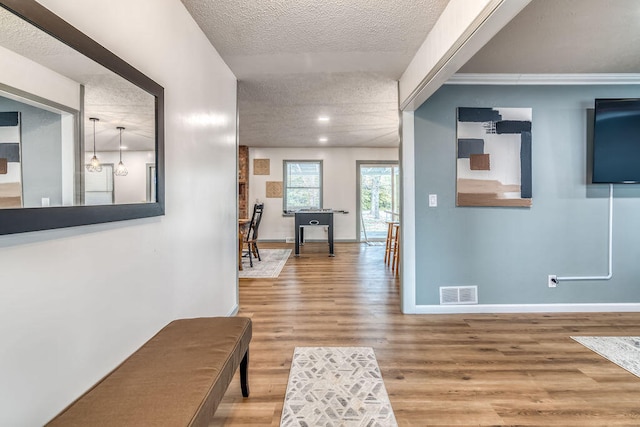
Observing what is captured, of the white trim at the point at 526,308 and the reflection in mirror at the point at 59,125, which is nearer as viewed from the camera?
the reflection in mirror at the point at 59,125

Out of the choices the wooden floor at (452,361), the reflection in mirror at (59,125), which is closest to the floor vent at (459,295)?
the wooden floor at (452,361)

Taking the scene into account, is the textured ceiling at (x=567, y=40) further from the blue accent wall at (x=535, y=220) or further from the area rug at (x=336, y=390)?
the area rug at (x=336, y=390)

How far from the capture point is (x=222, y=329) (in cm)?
148

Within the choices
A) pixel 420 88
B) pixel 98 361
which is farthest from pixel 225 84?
pixel 98 361

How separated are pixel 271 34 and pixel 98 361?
2189 mm

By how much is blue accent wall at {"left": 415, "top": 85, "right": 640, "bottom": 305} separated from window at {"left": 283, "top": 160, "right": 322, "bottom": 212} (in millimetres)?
4442

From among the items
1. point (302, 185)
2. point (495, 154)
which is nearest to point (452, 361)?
point (495, 154)

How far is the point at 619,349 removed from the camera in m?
2.18

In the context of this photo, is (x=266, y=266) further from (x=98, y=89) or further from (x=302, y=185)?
(x=98, y=89)

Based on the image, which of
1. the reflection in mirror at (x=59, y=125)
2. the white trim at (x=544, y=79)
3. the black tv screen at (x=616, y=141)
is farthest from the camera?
the white trim at (x=544, y=79)

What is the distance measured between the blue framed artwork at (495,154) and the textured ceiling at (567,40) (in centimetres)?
42

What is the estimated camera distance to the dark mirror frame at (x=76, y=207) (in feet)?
2.64

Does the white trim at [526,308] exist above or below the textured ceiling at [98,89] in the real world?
below

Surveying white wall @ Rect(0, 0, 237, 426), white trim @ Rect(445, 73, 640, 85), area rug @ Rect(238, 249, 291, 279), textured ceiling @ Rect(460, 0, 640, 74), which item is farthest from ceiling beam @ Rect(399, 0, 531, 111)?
area rug @ Rect(238, 249, 291, 279)
